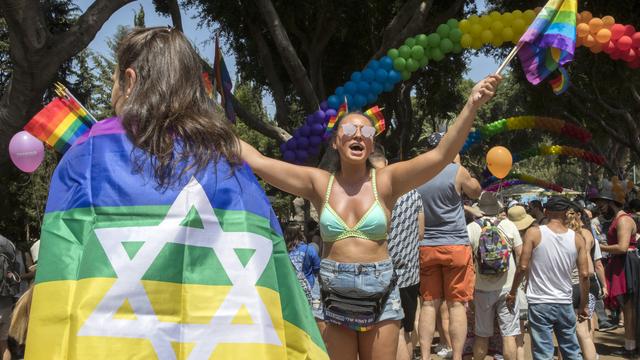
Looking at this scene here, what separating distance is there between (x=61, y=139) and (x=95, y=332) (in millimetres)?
2741

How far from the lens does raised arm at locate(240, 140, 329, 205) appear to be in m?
3.29

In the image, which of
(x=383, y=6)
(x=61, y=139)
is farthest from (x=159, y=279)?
(x=383, y=6)

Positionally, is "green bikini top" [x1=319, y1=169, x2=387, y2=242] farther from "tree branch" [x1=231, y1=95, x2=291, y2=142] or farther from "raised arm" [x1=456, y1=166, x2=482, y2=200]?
"tree branch" [x1=231, y1=95, x2=291, y2=142]

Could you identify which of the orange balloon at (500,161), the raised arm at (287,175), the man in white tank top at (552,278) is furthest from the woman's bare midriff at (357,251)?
the orange balloon at (500,161)

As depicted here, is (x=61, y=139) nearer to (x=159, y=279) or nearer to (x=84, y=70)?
(x=159, y=279)

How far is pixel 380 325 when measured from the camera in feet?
12.2

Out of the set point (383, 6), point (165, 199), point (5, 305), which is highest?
point (383, 6)

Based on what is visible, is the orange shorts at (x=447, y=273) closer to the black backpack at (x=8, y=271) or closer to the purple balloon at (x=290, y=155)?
the black backpack at (x=8, y=271)

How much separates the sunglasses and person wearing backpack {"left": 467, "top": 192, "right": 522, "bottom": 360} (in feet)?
8.93

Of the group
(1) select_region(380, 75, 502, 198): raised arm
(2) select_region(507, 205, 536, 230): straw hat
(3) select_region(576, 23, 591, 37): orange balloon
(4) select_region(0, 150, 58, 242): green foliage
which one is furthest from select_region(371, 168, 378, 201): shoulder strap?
(4) select_region(0, 150, 58, 242): green foliage

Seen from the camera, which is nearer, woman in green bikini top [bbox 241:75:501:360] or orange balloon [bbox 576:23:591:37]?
woman in green bikini top [bbox 241:75:501:360]

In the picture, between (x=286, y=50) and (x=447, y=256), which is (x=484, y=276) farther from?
(x=286, y=50)

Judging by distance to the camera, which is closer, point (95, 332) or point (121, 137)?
point (95, 332)

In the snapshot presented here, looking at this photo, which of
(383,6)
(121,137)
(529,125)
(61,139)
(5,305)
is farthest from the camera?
(529,125)
